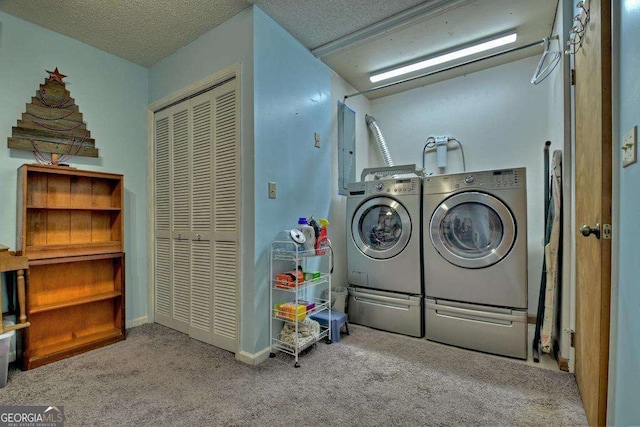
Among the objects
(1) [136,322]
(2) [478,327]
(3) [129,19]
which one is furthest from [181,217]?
(2) [478,327]

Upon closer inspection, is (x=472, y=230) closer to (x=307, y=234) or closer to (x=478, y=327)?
(x=478, y=327)

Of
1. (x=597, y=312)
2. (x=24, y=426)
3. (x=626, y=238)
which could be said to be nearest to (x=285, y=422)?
(x=24, y=426)

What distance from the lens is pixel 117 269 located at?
245 cm

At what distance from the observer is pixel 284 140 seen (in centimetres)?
232

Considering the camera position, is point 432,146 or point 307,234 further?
point 432,146

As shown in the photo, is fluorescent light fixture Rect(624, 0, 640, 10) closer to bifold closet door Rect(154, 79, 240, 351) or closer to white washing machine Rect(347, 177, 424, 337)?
white washing machine Rect(347, 177, 424, 337)

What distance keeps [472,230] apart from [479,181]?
1.32ft

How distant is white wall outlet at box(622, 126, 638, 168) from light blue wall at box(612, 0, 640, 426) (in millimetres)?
21

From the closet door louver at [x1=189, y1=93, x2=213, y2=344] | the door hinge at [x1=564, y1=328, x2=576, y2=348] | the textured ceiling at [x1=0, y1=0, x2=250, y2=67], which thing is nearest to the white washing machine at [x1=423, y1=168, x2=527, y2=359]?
the door hinge at [x1=564, y1=328, x2=576, y2=348]

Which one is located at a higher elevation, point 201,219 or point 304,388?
point 201,219

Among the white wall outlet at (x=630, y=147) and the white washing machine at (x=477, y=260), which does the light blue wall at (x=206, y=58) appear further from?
the white wall outlet at (x=630, y=147)

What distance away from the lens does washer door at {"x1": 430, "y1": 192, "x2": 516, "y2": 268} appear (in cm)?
212

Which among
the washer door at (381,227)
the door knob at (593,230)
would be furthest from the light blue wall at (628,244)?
the washer door at (381,227)

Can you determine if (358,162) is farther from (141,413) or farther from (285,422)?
(141,413)
